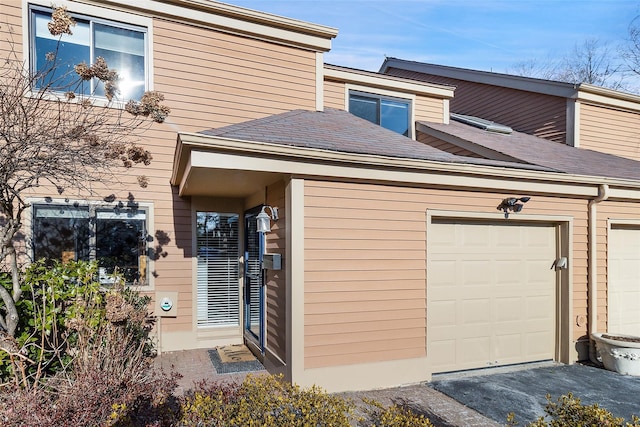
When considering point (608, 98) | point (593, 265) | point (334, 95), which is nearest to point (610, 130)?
point (608, 98)

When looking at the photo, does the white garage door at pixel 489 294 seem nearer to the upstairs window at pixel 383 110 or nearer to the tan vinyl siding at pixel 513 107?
the upstairs window at pixel 383 110

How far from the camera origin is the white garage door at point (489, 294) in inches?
218

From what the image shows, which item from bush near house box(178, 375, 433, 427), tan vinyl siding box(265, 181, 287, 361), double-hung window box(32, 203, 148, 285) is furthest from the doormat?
bush near house box(178, 375, 433, 427)

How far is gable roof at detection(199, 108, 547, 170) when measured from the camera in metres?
4.75

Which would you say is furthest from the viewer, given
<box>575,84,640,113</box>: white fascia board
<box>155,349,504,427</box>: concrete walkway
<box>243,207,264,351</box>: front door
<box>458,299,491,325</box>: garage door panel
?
<box>575,84,640,113</box>: white fascia board

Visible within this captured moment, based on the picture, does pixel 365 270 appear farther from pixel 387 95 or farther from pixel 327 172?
pixel 387 95

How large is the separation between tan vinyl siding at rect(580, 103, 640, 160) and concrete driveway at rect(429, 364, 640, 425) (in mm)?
6543

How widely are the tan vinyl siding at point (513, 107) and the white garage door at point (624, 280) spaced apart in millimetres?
4110

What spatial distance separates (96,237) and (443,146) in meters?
7.18

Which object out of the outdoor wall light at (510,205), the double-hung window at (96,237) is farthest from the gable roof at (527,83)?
the double-hung window at (96,237)

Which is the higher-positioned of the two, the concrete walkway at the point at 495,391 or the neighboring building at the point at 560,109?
the neighboring building at the point at 560,109

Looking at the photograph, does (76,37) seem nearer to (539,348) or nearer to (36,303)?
(36,303)

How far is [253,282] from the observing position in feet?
21.6

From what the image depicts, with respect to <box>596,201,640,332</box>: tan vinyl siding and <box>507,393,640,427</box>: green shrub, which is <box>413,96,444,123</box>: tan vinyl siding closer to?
<box>596,201,640,332</box>: tan vinyl siding
